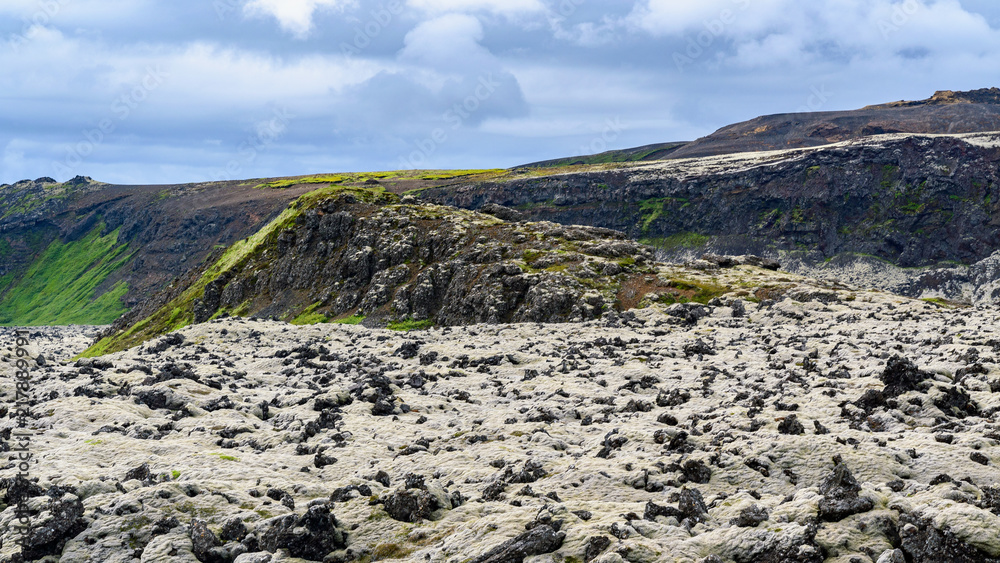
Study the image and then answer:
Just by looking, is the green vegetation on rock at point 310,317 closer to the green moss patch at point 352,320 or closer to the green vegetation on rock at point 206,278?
the green moss patch at point 352,320

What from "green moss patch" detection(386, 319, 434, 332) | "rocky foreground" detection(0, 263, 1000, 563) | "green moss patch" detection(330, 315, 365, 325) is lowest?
"green moss patch" detection(386, 319, 434, 332)

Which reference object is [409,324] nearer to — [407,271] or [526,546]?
[407,271]

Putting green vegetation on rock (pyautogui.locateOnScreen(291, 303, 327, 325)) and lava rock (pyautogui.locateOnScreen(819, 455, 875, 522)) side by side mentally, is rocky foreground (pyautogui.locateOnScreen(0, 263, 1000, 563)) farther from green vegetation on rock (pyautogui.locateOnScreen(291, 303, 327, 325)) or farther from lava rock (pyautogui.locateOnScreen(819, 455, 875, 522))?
green vegetation on rock (pyautogui.locateOnScreen(291, 303, 327, 325))

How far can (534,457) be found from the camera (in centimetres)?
2273

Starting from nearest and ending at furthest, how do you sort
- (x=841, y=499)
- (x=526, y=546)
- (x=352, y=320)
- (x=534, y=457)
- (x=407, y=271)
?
1. (x=526, y=546)
2. (x=841, y=499)
3. (x=534, y=457)
4. (x=352, y=320)
5. (x=407, y=271)

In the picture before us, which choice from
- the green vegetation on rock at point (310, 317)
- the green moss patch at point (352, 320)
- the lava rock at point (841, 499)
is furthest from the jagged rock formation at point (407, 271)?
the lava rock at point (841, 499)

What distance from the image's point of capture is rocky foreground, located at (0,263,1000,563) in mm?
15477

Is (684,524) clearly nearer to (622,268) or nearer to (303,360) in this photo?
(303,360)

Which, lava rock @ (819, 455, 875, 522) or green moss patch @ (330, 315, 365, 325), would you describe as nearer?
lava rock @ (819, 455, 875, 522)

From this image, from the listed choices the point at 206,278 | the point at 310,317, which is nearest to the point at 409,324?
the point at 310,317

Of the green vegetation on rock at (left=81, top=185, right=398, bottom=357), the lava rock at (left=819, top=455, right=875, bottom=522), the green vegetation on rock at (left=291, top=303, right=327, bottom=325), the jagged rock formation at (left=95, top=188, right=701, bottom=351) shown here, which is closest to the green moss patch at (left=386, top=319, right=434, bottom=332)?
the jagged rock formation at (left=95, top=188, right=701, bottom=351)

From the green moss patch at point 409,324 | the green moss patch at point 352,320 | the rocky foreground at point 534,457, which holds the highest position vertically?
the rocky foreground at point 534,457

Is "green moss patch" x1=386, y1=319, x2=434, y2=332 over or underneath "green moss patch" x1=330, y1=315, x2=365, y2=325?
underneath

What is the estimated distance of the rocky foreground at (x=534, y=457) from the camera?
15477 mm
